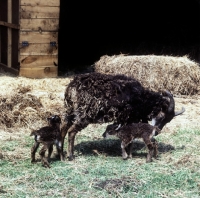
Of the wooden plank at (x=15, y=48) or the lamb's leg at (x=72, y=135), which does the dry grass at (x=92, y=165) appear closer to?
the lamb's leg at (x=72, y=135)

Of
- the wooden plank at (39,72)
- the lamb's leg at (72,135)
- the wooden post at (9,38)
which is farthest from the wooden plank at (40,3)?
the lamb's leg at (72,135)

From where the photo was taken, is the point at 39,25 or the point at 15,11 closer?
the point at 39,25

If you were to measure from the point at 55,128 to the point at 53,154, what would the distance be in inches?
24.9

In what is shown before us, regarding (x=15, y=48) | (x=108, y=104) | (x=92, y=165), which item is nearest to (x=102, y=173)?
(x=92, y=165)

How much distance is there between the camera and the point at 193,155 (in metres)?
7.42

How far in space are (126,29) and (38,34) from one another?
6.63 m

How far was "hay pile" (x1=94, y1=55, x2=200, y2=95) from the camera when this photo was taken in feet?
39.3

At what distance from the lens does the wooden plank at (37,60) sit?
12.9 meters

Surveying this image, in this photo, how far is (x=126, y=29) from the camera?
62.0ft

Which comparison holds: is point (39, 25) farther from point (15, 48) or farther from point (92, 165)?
point (92, 165)

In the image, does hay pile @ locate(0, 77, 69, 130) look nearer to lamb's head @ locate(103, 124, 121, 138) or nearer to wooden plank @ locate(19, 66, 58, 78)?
lamb's head @ locate(103, 124, 121, 138)

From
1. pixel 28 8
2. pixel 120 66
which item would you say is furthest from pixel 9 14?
pixel 120 66

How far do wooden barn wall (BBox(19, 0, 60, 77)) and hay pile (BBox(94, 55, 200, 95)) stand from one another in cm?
212

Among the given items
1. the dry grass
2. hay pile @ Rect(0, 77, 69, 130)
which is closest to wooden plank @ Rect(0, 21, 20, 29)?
hay pile @ Rect(0, 77, 69, 130)
